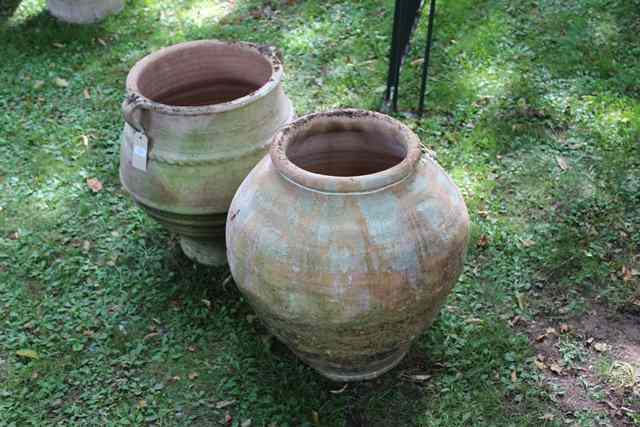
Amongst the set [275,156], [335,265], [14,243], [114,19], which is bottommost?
[14,243]

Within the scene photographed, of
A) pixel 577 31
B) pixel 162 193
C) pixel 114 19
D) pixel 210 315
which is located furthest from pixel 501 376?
pixel 114 19

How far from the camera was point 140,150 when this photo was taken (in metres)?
3.49

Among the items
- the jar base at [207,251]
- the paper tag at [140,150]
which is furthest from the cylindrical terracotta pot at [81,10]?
the paper tag at [140,150]

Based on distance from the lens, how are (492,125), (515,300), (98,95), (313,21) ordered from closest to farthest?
(515,300) → (492,125) → (98,95) → (313,21)

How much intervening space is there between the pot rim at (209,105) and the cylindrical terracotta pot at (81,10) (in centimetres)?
316

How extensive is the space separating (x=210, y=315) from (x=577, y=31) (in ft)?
13.3

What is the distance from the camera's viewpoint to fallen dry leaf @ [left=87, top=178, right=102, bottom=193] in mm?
4715

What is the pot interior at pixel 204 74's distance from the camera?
12.5ft

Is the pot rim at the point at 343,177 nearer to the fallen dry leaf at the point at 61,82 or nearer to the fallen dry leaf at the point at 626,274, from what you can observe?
the fallen dry leaf at the point at 626,274

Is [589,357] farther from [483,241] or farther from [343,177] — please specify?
[343,177]

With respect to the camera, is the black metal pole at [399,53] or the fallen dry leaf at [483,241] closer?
the fallen dry leaf at [483,241]

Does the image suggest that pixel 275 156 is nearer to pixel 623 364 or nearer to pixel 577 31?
pixel 623 364

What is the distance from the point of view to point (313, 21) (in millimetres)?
6285

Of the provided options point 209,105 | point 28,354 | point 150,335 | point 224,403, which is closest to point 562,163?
point 209,105
